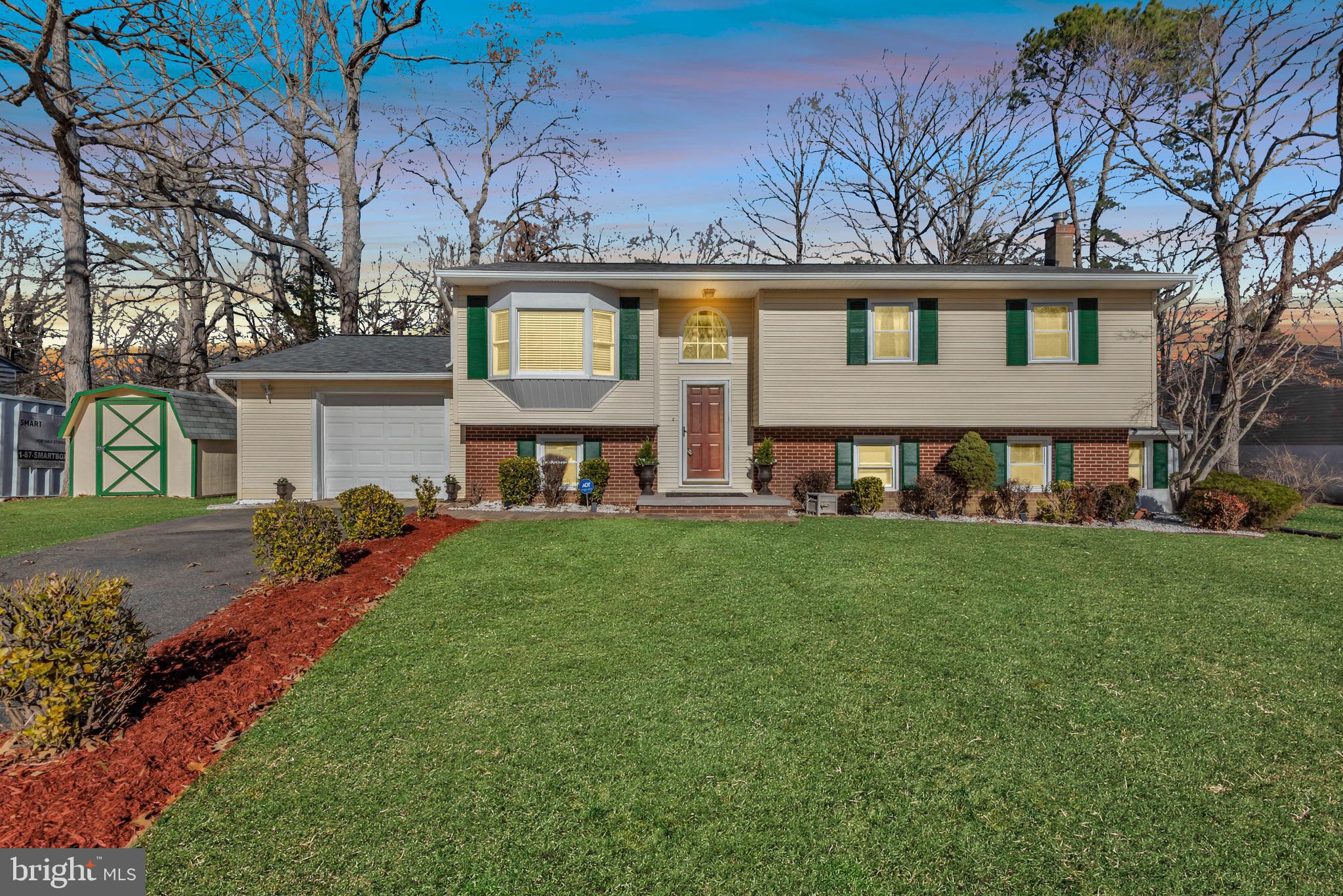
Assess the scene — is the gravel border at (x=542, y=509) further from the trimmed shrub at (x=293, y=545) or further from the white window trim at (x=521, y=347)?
the trimmed shrub at (x=293, y=545)

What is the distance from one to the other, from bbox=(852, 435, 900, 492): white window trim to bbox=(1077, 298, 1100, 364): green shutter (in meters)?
4.40

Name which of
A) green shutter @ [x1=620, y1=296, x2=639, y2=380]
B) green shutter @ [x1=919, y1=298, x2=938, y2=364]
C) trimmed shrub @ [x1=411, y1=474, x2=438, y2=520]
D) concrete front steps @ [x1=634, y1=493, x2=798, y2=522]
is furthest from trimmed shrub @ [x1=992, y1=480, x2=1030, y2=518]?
trimmed shrub @ [x1=411, y1=474, x2=438, y2=520]

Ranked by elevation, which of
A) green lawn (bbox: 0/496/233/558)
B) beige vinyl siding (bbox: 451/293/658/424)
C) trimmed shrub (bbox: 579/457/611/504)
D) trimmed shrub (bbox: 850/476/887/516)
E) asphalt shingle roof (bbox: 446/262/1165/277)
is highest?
asphalt shingle roof (bbox: 446/262/1165/277)

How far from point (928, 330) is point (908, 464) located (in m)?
2.99

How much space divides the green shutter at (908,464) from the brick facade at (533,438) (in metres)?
5.71

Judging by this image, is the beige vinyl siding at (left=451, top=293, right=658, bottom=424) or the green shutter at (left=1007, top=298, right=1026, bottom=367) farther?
the green shutter at (left=1007, top=298, right=1026, bottom=367)

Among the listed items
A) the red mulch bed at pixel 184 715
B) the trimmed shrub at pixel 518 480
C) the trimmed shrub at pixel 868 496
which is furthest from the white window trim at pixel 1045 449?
the red mulch bed at pixel 184 715

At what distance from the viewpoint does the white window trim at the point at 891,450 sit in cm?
1538

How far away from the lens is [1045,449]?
15438mm

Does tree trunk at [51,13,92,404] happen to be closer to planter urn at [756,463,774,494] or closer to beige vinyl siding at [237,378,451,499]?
beige vinyl siding at [237,378,451,499]

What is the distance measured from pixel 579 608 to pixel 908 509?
10006 mm

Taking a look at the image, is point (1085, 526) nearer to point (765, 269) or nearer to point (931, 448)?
point (931, 448)

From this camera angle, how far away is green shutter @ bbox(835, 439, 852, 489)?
15.4 metres

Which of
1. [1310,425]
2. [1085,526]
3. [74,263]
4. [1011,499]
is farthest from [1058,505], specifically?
[74,263]
